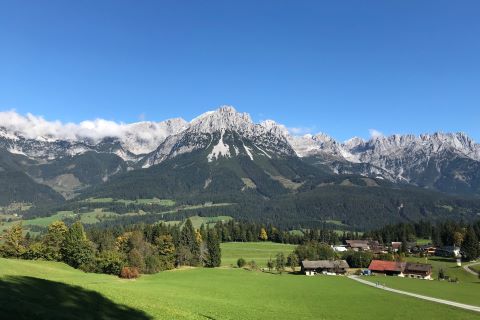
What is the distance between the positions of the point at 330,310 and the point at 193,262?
93969mm

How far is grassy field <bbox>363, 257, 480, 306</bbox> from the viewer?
260 feet

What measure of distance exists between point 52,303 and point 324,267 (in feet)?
403

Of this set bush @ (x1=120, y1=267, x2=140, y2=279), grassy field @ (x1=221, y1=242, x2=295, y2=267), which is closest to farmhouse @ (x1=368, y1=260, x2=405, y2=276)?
grassy field @ (x1=221, y1=242, x2=295, y2=267)

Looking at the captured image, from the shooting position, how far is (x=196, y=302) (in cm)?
5666

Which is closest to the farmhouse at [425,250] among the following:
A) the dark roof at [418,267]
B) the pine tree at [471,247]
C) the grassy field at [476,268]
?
the pine tree at [471,247]

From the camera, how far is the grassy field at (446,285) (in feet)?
260

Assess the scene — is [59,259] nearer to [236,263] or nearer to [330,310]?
[236,263]

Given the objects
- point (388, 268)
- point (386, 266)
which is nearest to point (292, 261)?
point (386, 266)

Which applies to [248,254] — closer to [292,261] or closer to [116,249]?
[292,261]

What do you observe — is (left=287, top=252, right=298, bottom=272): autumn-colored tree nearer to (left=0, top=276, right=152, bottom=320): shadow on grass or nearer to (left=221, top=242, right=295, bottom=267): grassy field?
(left=221, top=242, right=295, bottom=267): grassy field

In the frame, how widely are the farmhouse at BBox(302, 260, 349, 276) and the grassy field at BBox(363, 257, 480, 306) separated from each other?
20.8 m

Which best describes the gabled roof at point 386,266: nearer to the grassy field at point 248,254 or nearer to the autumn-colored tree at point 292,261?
the autumn-colored tree at point 292,261

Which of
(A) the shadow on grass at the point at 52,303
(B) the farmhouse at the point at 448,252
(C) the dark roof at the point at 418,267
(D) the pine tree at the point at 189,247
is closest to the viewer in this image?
(A) the shadow on grass at the point at 52,303

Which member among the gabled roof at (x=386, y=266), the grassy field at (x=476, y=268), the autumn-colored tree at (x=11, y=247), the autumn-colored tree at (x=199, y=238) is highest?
the autumn-colored tree at (x=199, y=238)
